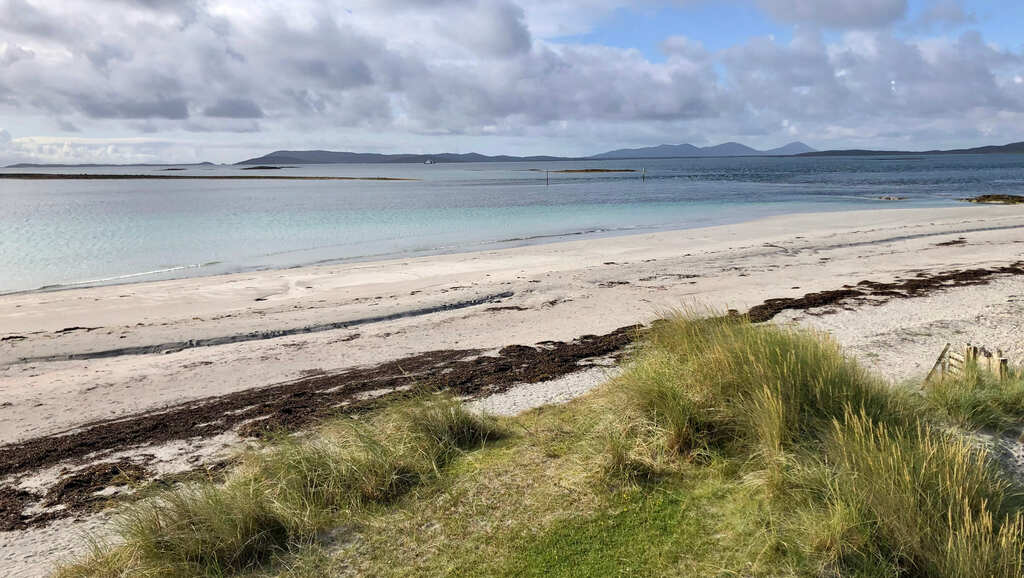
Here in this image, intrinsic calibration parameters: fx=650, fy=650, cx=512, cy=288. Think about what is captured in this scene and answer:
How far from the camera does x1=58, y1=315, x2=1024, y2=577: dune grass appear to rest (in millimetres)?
3797

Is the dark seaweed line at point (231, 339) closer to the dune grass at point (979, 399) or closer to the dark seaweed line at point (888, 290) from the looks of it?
the dark seaweed line at point (888, 290)

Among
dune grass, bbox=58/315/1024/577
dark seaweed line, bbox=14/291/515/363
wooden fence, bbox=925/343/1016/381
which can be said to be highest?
wooden fence, bbox=925/343/1016/381

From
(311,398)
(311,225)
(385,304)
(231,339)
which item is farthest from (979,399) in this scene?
(311,225)

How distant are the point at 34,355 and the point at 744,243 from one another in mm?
20836

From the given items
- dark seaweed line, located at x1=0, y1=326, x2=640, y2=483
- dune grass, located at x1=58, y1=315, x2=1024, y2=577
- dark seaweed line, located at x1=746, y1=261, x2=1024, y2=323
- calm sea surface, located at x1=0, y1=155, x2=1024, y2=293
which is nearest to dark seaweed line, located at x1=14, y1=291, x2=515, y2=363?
dark seaweed line, located at x1=0, y1=326, x2=640, y2=483

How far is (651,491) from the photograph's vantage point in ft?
15.5

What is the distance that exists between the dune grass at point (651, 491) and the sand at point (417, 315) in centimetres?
138

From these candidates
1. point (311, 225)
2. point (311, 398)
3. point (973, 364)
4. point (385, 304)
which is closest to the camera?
point (973, 364)

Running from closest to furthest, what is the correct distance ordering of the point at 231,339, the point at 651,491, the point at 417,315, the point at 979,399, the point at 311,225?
the point at 651,491
the point at 979,399
the point at 231,339
the point at 417,315
the point at 311,225

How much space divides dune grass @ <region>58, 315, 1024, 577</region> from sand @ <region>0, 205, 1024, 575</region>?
1.38 m

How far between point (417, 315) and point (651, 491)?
9.06 m

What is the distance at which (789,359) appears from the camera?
17.5 feet

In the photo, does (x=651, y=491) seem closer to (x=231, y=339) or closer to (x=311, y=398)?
(x=311, y=398)

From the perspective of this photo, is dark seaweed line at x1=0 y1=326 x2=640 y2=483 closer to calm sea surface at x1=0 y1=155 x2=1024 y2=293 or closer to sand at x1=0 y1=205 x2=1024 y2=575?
sand at x1=0 y1=205 x2=1024 y2=575
